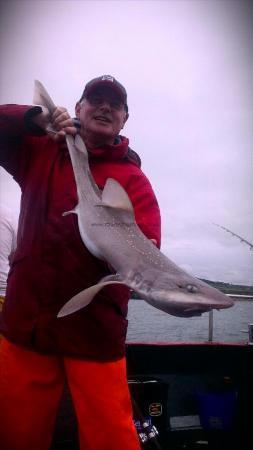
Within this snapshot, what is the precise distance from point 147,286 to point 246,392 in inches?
150

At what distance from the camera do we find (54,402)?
2553mm

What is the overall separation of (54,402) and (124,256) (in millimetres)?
1375

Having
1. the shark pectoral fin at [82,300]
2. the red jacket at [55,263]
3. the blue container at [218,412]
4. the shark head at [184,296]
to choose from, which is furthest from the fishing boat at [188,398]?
the shark head at [184,296]

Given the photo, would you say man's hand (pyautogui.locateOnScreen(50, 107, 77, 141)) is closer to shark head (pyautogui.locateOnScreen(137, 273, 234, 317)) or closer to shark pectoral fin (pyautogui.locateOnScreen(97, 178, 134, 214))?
shark pectoral fin (pyautogui.locateOnScreen(97, 178, 134, 214))

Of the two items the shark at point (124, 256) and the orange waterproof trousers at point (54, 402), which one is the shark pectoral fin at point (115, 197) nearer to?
the shark at point (124, 256)

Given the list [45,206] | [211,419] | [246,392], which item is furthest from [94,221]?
[211,419]

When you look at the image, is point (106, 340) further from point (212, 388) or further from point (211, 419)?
point (212, 388)

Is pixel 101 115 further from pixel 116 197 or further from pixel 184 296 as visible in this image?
pixel 184 296

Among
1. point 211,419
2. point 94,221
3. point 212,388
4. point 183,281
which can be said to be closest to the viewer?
point 183,281

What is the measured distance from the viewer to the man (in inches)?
94.9

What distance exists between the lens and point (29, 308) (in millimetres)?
2592

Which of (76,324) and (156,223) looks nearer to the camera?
(76,324)

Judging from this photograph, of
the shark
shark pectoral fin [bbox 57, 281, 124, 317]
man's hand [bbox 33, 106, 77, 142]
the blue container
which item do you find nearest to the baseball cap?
man's hand [bbox 33, 106, 77, 142]

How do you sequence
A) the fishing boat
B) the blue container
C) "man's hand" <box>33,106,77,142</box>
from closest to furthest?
1. "man's hand" <box>33,106,77,142</box>
2. the fishing boat
3. the blue container
